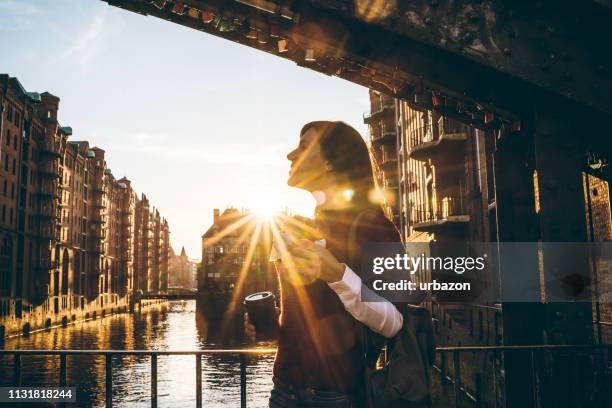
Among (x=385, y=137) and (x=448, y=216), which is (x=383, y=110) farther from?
(x=448, y=216)

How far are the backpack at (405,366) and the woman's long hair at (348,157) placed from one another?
53 centimetres

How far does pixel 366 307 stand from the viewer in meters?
1.98

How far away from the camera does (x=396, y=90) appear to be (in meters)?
3.88

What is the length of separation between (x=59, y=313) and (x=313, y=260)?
66964mm

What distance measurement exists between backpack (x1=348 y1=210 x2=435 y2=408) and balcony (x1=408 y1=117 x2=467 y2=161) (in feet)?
69.2

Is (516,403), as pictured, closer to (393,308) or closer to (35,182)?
(393,308)

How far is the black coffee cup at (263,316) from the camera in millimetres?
2449

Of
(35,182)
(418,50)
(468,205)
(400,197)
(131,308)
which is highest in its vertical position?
(35,182)

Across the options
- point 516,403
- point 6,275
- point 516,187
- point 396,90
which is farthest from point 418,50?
point 6,275

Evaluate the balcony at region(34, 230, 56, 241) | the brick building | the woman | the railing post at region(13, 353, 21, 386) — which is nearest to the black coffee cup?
the woman

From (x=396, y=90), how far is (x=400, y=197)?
40.6 metres

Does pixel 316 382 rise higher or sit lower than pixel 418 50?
lower

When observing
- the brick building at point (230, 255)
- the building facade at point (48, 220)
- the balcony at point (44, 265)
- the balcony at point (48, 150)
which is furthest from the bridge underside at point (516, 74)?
the brick building at point (230, 255)

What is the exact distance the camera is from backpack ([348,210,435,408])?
6.39 feet
